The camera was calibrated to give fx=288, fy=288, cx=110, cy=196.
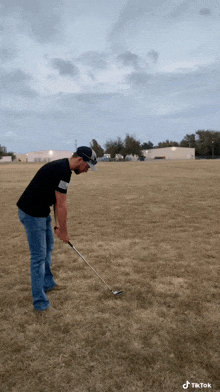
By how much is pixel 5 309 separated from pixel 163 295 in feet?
7.21

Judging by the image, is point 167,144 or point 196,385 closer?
point 196,385

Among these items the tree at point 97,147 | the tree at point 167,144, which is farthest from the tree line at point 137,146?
the tree at point 167,144

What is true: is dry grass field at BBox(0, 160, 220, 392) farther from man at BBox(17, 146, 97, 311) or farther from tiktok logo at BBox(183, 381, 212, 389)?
man at BBox(17, 146, 97, 311)

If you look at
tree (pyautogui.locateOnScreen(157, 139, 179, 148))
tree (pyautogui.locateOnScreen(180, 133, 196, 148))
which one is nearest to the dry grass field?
tree (pyautogui.locateOnScreen(180, 133, 196, 148))

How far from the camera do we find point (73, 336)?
326 cm

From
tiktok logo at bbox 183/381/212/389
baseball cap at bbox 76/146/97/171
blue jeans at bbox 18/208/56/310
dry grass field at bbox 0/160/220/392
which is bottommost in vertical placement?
tiktok logo at bbox 183/381/212/389

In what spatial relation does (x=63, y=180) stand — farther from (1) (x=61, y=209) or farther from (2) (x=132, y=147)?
(2) (x=132, y=147)

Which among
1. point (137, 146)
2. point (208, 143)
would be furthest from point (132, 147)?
point (208, 143)

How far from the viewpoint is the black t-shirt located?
135 inches

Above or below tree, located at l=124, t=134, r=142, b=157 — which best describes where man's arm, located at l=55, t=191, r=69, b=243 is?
below

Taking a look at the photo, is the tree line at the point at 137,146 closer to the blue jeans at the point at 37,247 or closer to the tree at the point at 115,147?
the tree at the point at 115,147

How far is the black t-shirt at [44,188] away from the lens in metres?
3.44

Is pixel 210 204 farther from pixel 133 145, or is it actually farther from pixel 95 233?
pixel 133 145

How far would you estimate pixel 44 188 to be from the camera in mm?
3521
